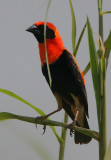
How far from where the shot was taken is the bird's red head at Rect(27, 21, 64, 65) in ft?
7.34

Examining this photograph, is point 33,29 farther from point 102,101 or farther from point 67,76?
point 102,101

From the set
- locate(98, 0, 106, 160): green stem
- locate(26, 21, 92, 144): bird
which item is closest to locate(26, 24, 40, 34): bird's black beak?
locate(26, 21, 92, 144): bird

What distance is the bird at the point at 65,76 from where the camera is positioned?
2.25 meters

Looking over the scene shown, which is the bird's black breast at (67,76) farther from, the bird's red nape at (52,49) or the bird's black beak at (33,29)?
the bird's black beak at (33,29)

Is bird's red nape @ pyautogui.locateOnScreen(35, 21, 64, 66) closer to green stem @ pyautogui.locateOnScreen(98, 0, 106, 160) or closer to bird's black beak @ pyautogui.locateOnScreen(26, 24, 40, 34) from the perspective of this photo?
bird's black beak @ pyautogui.locateOnScreen(26, 24, 40, 34)

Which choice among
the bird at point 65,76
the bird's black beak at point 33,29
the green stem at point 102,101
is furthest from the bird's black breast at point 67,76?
the green stem at point 102,101

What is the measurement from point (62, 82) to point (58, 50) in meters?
0.26

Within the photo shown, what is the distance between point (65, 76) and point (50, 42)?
0.31 metres

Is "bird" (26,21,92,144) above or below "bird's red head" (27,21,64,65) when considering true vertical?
below

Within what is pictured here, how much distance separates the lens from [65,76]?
2312 millimetres

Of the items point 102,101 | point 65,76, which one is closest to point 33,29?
point 65,76

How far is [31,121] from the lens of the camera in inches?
46.9

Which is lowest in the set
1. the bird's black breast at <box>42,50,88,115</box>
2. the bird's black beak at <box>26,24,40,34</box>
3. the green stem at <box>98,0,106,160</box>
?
the bird's black breast at <box>42,50,88,115</box>

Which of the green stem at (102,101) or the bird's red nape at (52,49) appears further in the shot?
the bird's red nape at (52,49)
